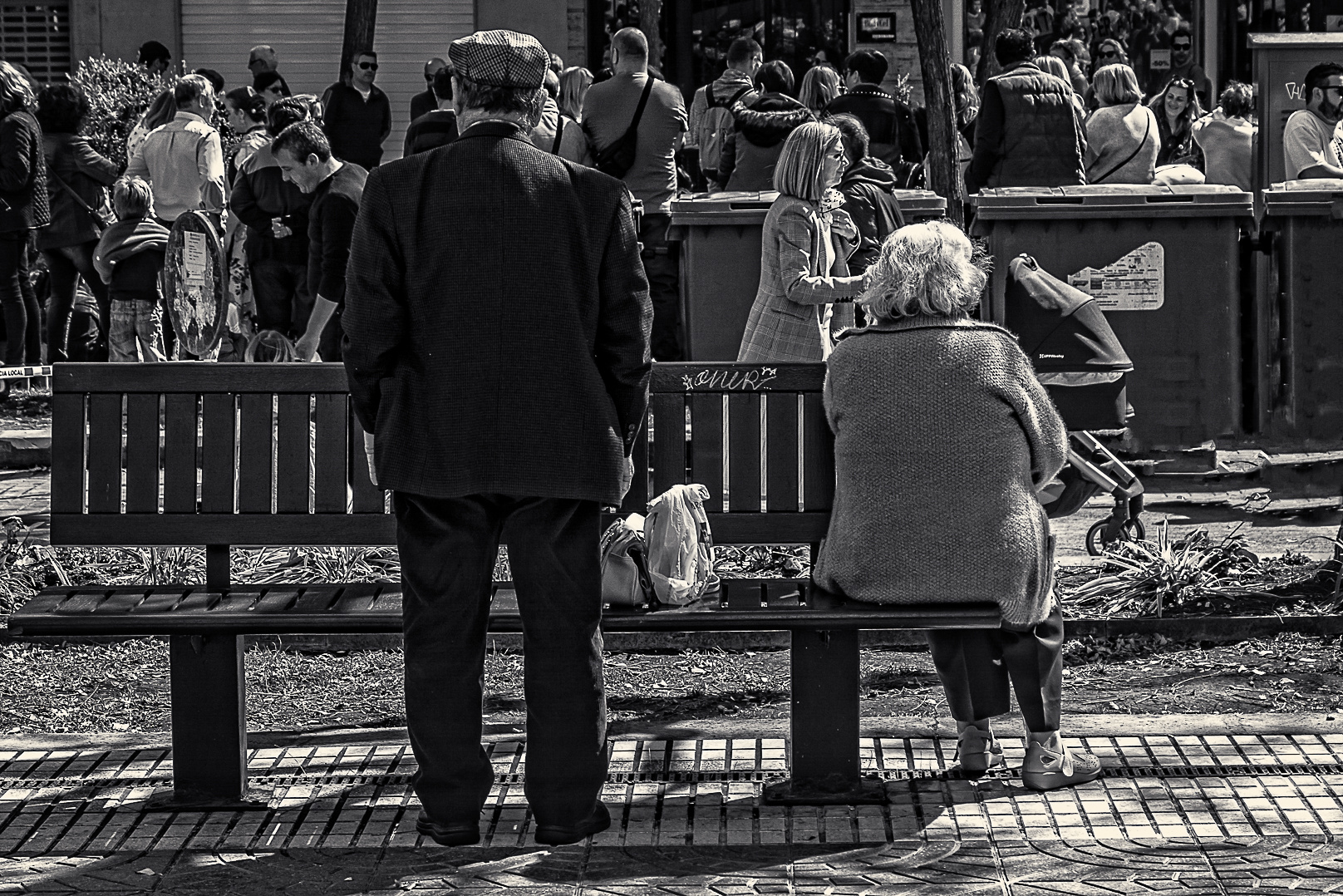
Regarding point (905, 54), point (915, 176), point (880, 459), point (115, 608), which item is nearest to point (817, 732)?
point (880, 459)

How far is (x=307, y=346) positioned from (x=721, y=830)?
4355 mm

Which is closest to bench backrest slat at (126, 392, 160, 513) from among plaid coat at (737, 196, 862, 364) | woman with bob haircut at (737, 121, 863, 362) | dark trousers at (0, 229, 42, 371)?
plaid coat at (737, 196, 862, 364)

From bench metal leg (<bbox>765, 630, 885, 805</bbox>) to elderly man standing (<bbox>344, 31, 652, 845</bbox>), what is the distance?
1.98 feet

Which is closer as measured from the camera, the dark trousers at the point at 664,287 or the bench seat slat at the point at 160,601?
the bench seat slat at the point at 160,601

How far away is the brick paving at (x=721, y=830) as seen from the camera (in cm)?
452

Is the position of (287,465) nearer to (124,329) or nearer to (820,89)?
(124,329)

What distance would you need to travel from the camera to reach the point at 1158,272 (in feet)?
30.8

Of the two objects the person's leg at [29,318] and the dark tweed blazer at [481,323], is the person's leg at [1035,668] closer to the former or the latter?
the dark tweed blazer at [481,323]

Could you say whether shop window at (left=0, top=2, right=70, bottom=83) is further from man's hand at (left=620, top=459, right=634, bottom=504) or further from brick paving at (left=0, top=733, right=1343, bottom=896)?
man's hand at (left=620, top=459, right=634, bottom=504)

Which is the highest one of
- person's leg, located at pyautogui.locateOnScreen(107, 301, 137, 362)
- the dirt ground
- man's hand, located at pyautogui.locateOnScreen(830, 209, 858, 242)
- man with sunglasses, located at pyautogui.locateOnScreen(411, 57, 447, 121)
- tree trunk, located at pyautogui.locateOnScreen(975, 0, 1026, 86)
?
tree trunk, located at pyautogui.locateOnScreen(975, 0, 1026, 86)

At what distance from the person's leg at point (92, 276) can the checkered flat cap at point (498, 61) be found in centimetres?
730

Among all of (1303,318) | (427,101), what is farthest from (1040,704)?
(427,101)

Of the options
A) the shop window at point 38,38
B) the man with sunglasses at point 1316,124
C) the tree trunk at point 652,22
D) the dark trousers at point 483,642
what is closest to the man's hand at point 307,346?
the dark trousers at point 483,642

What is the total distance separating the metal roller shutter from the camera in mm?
22109
